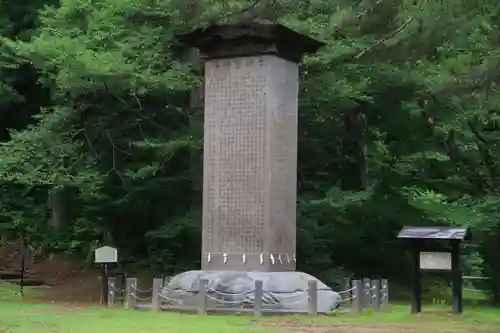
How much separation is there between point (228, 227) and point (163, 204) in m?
7.21

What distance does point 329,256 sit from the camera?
21469 mm

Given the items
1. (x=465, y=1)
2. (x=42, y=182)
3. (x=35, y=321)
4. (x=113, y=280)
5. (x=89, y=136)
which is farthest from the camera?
(x=89, y=136)

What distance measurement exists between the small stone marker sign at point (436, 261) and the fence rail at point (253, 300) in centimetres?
136

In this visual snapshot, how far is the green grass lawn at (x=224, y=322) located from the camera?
1177cm

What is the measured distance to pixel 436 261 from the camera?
15039 mm

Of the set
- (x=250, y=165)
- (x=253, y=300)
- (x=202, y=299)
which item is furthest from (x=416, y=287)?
(x=202, y=299)

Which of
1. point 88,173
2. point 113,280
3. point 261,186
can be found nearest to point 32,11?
point 88,173

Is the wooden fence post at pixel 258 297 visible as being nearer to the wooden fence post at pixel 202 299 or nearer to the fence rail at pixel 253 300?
the fence rail at pixel 253 300

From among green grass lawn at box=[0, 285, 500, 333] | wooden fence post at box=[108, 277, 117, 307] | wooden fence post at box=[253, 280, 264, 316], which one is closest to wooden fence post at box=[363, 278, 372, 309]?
green grass lawn at box=[0, 285, 500, 333]

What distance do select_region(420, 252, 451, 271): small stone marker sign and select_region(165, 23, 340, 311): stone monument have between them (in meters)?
1.92

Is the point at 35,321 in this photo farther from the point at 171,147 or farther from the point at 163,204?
the point at 163,204

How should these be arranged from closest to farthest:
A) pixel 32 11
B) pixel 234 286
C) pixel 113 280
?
pixel 234 286, pixel 113 280, pixel 32 11

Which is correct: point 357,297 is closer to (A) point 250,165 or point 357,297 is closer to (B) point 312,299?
(B) point 312,299

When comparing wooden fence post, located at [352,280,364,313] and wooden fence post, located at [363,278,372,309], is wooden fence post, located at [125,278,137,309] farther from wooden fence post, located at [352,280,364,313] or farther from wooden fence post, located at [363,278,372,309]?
wooden fence post, located at [363,278,372,309]
